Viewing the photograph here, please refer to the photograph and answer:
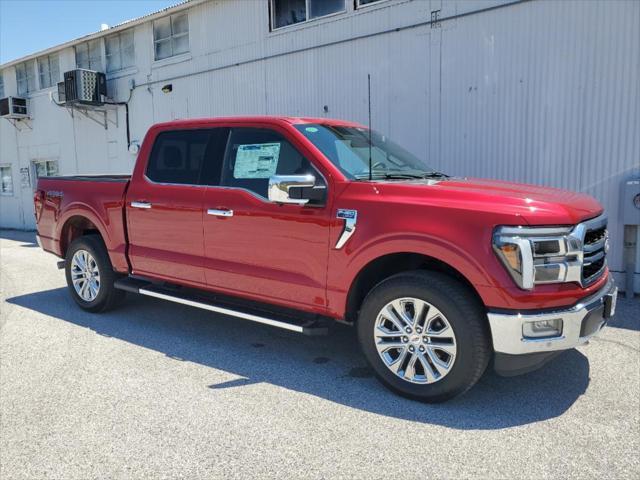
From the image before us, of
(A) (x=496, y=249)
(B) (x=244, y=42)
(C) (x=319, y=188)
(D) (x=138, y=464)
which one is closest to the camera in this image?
(D) (x=138, y=464)

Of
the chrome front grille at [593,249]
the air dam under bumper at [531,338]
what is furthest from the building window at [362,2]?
the air dam under bumper at [531,338]

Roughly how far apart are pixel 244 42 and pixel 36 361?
26.1 feet

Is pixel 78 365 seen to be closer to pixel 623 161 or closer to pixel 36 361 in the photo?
pixel 36 361

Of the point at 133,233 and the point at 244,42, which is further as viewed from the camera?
the point at 244,42

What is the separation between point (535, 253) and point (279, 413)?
1894 millimetres

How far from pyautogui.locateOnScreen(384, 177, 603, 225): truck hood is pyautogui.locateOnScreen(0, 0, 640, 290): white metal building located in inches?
130

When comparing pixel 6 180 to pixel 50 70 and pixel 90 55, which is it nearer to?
pixel 50 70

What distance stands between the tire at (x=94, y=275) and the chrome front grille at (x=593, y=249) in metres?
4.52

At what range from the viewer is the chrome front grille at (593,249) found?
331 cm

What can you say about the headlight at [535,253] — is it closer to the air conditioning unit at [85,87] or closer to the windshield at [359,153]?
the windshield at [359,153]

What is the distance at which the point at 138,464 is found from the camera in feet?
9.20

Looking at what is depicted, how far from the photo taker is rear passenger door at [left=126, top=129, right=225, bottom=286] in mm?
4633

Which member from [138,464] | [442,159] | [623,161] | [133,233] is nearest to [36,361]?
[133,233]

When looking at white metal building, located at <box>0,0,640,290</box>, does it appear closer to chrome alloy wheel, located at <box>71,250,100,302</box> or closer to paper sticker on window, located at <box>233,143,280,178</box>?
paper sticker on window, located at <box>233,143,280,178</box>
